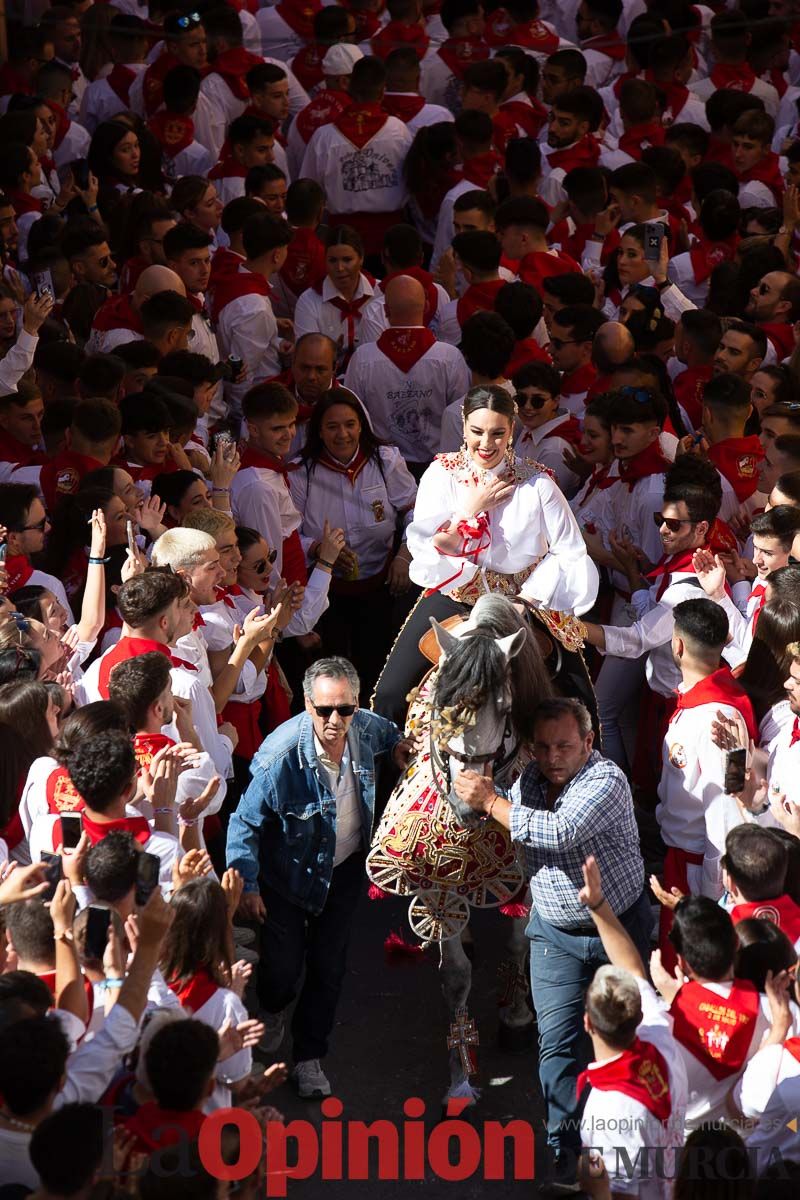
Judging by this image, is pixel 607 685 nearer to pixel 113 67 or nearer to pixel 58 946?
pixel 58 946

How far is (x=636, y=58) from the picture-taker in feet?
42.0

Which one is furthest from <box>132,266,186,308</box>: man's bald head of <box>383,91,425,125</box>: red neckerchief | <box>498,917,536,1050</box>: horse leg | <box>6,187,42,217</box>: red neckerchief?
<box>498,917,536,1050</box>: horse leg

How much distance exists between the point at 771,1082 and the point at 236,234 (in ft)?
21.7

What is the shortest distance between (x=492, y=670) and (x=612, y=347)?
12.4 ft

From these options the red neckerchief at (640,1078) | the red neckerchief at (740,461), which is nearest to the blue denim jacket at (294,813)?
the red neckerchief at (640,1078)

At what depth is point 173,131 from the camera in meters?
11.3

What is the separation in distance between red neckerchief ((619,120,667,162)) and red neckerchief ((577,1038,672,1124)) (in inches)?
344

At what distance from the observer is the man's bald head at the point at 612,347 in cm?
799

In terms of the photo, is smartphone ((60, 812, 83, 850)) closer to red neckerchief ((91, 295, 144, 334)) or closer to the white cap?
red neckerchief ((91, 295, 144, 334))

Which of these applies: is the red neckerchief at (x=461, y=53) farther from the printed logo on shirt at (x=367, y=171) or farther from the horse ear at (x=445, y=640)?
the horse ear at (x=445, y=640)

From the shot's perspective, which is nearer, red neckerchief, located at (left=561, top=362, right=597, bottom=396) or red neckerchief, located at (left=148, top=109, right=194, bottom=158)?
red neckerchief, located at (left=561, top=362, right=597, bottom=396)

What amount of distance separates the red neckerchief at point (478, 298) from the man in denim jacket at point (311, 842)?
4.13 metres

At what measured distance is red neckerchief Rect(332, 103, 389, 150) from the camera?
1052 centimetres

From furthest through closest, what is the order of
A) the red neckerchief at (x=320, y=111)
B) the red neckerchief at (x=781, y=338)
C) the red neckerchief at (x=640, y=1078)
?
the red neckerchief at (x=320, y=111) → the red neckerchief at (x=781, y=338) → the red neckerchief at (x=640, y=1078)
